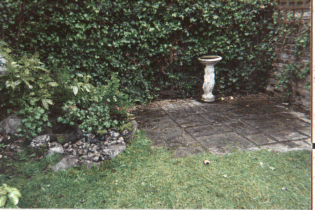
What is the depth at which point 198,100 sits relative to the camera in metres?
5.33

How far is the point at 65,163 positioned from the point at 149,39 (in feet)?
9.49

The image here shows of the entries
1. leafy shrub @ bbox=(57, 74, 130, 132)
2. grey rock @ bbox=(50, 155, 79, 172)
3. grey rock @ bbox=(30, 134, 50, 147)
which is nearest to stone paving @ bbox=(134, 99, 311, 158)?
leafy shrub @ bbox=(57, 74, 130, 132)

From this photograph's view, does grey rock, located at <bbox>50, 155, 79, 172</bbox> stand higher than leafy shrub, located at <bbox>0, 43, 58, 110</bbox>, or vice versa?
leafy shrub, located at <bbox>0, 43, 58, 110</bbox>

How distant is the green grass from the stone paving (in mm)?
265

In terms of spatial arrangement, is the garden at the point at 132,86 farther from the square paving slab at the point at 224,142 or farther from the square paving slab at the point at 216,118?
the square paving slab at the point at 216,118

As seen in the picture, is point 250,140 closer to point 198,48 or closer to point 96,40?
point 198,48

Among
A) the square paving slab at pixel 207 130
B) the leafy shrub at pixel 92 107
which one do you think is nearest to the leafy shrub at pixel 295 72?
the square paving slab at pixel 207 130

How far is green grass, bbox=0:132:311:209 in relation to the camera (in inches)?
93.7

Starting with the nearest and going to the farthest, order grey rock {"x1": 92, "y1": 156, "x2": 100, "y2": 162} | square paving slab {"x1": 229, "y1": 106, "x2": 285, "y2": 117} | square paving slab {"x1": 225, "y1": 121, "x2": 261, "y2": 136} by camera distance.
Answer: grey rock {"x1": 92, "y1": 156, "x2": 100, "y2": 162}, square paving slab {"x1": 225, "y1": 121, "x2": 261, "y2": 136}, square paving slab {"x1": 229, "y1": 106, "x2": 285, "y2": 117}

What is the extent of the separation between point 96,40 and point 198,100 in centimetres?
239

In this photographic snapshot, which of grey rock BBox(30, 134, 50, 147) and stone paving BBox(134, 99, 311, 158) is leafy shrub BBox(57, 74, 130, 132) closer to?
grey rock BBox(30, 134, 50, 147)

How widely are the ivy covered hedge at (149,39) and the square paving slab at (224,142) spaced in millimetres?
1864

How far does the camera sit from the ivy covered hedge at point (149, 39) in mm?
4141

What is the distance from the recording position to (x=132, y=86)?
500cm
